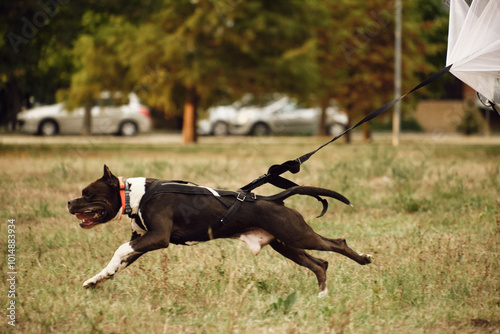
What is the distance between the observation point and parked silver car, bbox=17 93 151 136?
30.2 meters

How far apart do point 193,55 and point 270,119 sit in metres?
10.2

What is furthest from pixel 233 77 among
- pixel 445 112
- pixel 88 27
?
pixel 445 112

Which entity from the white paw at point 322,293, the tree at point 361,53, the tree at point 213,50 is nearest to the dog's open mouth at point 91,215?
the white paw at point 322,293

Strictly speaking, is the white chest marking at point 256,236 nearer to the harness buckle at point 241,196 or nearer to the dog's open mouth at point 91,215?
the harness buckle at point 241,196

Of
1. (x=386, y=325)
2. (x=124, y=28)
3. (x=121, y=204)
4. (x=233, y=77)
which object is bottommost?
(x=386, y=325)

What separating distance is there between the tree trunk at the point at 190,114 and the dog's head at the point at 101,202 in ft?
67.7

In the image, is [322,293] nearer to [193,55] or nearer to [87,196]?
[87,196]

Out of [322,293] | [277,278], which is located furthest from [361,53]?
[322,293]

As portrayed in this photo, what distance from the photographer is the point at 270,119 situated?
32625 millimetres

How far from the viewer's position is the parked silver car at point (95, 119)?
99.1ft

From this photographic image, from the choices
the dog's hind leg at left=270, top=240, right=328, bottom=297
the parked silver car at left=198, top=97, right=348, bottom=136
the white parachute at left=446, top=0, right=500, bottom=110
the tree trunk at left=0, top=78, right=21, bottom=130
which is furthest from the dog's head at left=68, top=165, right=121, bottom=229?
the parked silver car at left=198, top=97, right=348, bottom=136

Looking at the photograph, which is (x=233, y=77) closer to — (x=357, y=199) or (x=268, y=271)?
(x=357, y=199)

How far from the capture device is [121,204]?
499 centimetres

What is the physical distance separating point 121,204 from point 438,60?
3138 cm
